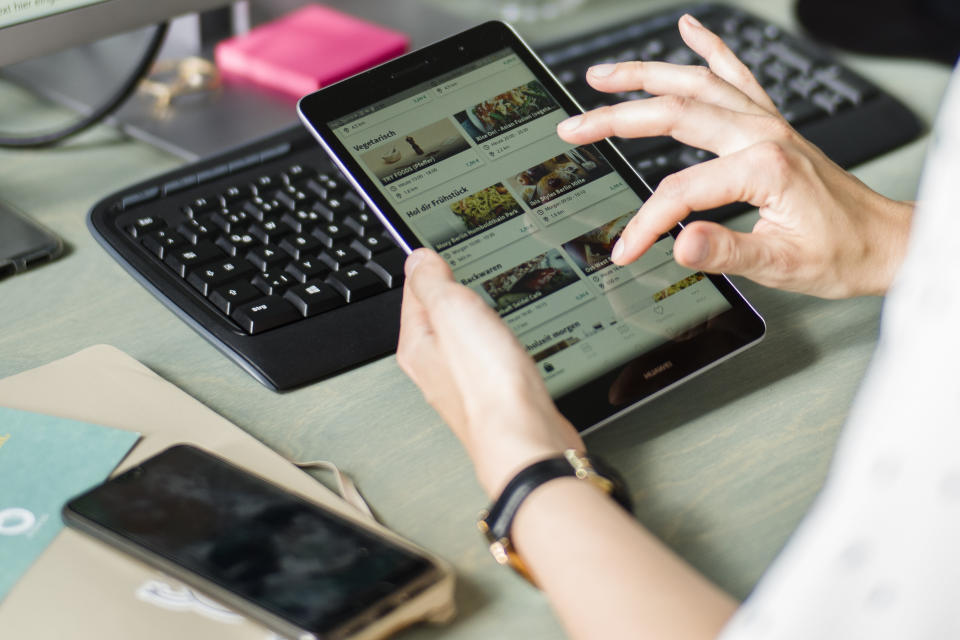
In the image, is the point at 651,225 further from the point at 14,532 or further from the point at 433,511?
the point at 14,532

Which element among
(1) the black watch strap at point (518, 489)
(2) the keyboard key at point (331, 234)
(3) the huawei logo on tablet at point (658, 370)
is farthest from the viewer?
(2) the keyboard key at point (331, 234)

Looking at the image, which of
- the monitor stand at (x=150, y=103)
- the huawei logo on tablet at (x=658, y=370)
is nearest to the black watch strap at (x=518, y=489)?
the huawei logo on tablet at (x=658, y=370)

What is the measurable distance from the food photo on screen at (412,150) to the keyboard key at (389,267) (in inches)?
3.3

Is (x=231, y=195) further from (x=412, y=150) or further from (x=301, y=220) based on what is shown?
(x=412, y=150)

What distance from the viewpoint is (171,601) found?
41 centimetres

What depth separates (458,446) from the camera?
53 cm

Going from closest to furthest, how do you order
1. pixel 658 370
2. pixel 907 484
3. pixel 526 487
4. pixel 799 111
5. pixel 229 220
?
pixel 907 484, pixel 526 487, pixel 658 370, pixel 229 220, pixel 799 111

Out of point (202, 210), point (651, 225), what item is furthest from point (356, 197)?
point (651, 225)

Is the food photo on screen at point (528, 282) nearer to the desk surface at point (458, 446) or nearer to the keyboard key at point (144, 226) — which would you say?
the desk surface at point (458, 446)

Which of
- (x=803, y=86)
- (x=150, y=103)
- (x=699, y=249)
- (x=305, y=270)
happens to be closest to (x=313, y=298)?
(x=305, y=270)

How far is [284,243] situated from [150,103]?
0.31 meters

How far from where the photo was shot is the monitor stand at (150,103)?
2.65 ft

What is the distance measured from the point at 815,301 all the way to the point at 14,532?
0.49 metres

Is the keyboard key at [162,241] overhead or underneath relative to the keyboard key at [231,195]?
underneath
